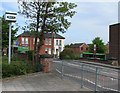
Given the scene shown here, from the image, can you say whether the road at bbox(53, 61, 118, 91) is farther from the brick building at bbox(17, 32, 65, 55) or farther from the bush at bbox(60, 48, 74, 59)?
the brick building at bbox(17, 32, 65, 55)

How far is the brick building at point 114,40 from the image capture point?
105ft

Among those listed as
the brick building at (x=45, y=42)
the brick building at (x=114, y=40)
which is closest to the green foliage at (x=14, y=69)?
the brick building at (x=114, y=40)

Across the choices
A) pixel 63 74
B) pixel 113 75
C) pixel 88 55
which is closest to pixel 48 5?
pixel 63 74

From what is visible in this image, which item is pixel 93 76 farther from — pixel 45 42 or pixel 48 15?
pixel 45 42

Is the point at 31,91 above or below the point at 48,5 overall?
below

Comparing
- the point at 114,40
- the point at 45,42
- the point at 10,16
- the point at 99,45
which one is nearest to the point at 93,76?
the point at 10,16

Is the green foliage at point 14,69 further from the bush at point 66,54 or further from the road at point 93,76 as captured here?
the bush at point 66,54

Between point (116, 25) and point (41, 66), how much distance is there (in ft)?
88.4

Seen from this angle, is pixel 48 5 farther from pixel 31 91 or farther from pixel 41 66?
pixel 31 91

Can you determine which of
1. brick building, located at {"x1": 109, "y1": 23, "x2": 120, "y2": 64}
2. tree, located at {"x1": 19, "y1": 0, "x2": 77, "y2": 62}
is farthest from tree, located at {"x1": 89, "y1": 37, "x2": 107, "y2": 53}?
tree, located at {"x1": 19, "y1": 0, "x2": 77, "y2": 62}

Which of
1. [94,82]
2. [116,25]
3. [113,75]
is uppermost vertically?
[116,25]

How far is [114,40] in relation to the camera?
3353cm

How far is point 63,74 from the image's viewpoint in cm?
897

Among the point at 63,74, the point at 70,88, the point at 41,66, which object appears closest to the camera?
the point at 70,88
